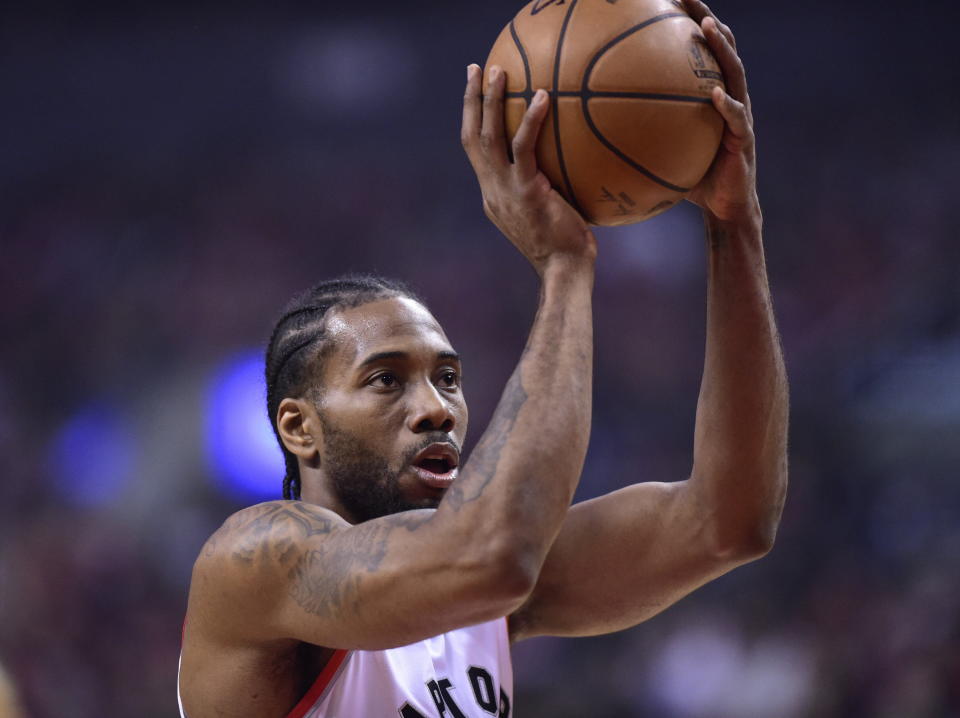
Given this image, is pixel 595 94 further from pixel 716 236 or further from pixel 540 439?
pixel 540 439

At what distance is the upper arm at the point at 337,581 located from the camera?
1.91 meters

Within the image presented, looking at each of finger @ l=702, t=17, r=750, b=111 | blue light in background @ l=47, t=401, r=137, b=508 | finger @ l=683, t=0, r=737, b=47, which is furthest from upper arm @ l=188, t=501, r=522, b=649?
blue light in background @ l=47, t=401, r=137, b=508

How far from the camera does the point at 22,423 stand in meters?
7.04

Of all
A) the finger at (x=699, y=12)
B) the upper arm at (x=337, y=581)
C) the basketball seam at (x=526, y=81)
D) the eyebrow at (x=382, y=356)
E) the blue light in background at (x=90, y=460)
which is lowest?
the blue light in background at (x=90, y=460)

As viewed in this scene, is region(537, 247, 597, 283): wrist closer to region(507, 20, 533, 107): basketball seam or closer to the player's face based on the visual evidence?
region(507, 20, 533, 107): basketball seam

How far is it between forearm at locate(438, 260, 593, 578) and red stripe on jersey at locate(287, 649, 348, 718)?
0.68m

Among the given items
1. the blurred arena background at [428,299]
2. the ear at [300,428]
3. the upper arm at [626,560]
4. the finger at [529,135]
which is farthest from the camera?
the blurred arena background at [428,299]

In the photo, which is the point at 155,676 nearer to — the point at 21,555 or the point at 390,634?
the point at 21,555

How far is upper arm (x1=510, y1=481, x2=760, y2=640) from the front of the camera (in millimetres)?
2621

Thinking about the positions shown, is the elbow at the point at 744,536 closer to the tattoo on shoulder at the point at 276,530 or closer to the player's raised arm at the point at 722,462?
the player's raised arm at the point at 722,462

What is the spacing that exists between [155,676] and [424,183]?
3644 millimetres

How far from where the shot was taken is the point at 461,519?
1920 millimetres

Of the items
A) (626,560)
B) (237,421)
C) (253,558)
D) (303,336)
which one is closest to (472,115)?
(303,336)

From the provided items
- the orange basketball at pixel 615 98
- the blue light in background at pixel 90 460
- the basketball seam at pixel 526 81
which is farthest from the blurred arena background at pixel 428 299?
the basketball seam at pixel 526 81
